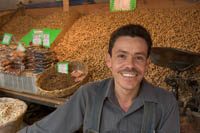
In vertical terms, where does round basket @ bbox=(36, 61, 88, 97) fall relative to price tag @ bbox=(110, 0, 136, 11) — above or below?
below

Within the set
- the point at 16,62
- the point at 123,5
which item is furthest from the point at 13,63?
the point at 123,5

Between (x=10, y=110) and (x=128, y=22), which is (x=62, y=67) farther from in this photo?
(x=128, y=22)

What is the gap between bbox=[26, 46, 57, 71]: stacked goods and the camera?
7.97ft

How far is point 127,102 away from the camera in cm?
111

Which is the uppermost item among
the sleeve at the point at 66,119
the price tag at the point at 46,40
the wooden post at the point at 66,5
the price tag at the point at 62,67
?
the wooden post at the point at 66,5

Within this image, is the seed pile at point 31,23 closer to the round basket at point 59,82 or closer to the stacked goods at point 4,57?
the stacked goods at point 4,57

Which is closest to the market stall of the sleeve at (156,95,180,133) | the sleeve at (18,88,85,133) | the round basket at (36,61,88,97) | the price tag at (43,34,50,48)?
the round basket at (36,61,88,97)

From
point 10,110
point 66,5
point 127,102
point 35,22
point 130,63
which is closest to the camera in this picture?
point 130,63

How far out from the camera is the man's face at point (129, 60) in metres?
1.00

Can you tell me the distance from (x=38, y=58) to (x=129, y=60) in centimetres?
176

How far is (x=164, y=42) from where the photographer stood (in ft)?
7.81

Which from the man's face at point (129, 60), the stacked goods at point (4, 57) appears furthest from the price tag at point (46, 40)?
the man's face at point (129, 60)

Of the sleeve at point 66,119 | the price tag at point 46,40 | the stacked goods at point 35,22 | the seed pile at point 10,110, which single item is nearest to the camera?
the sleeve at point 66,119

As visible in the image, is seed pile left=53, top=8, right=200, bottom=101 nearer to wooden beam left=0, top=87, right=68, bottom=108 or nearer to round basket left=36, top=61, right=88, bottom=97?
round basket left=36, top=61, right=88, bottom=97
